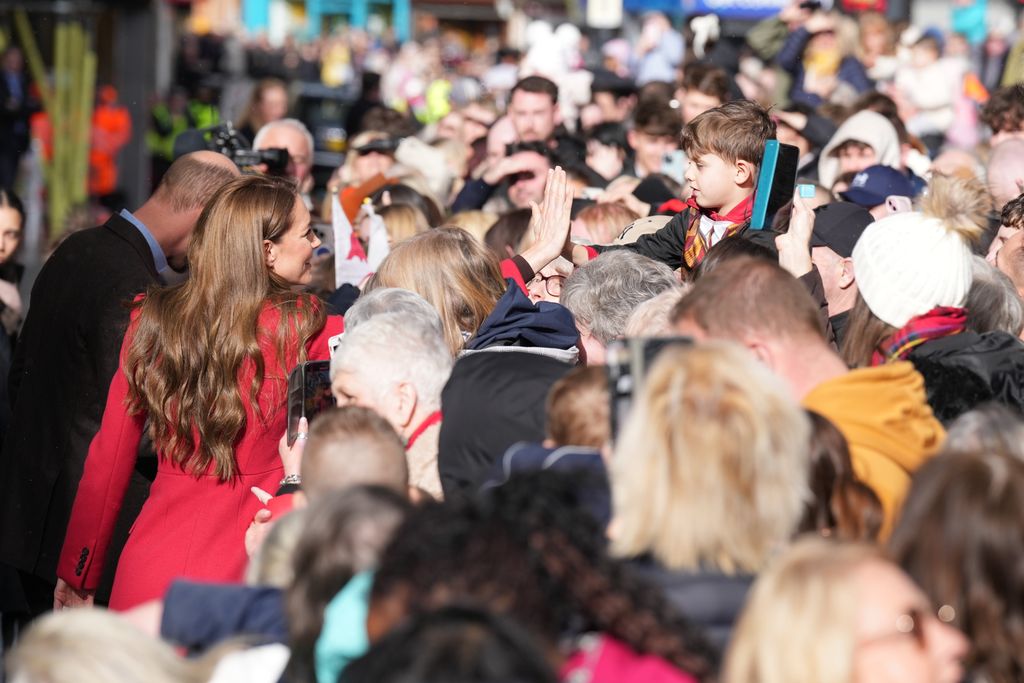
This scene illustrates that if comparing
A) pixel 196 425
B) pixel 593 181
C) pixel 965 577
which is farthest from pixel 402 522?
pixel 593 181

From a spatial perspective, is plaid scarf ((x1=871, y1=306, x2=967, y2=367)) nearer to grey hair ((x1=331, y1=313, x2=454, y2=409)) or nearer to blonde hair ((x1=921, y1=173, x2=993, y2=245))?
blonde hair ((x1=921, y1=173, x2=993, y2=245))

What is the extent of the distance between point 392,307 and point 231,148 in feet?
11.7

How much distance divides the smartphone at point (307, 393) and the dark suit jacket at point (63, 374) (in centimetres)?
106

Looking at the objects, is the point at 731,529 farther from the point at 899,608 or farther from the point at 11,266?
the point at 11,266

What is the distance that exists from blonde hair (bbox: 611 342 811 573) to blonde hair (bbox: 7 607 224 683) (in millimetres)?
873

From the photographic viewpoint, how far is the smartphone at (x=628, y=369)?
277 centimetres

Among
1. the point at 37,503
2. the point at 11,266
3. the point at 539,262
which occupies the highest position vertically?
the point at 539,262

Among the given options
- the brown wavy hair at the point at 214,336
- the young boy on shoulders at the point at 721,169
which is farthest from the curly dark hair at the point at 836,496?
the young boy on shoulders at the point at 721,169

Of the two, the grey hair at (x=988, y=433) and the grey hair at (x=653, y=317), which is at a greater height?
the grey hair at (x=653, y=317)

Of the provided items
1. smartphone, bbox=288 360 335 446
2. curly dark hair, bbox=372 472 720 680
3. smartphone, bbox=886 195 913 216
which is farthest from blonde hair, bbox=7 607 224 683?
smartphone, bbox=886 195 913 216

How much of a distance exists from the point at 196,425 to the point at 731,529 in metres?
2.07

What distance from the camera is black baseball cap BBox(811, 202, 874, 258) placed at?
467 centimetres

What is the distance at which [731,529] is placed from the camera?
2547 mm

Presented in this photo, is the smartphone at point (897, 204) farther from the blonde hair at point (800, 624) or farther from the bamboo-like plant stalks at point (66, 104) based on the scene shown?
the bamboo-like plant stalks at point (66, 104)
